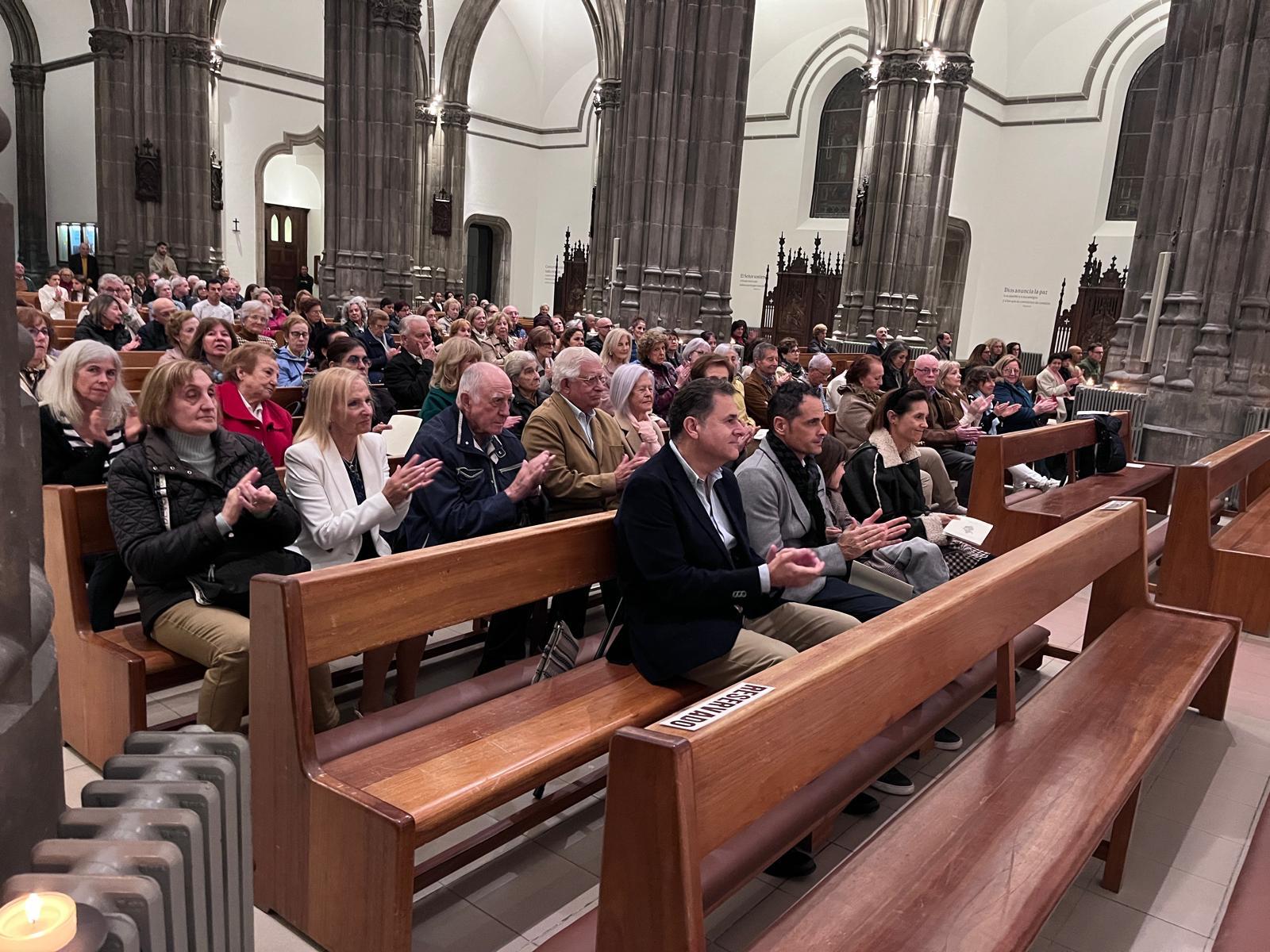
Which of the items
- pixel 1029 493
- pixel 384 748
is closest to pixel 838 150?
pixel 1029 493

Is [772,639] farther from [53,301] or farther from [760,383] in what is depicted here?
[53,301]

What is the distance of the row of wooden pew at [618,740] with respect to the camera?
1.65 m

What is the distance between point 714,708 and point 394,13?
14.8 metres

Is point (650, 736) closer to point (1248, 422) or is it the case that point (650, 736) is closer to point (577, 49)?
point (1248, 422)

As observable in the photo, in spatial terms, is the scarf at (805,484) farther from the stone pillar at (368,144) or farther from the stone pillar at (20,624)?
the stone pillar at (368,144)

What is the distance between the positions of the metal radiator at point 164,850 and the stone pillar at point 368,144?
1401cm

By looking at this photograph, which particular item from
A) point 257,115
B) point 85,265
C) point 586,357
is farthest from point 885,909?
point 257,115

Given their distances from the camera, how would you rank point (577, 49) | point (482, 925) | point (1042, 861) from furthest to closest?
point (577, 49) → point (482, 925) → point (1042, 861)

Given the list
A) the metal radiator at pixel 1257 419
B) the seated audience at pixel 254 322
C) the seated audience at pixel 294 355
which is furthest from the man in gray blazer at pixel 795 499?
the metal radiator at pixel 1257 419

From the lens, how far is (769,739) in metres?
1.76

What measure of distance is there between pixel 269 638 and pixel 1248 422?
29.1ft

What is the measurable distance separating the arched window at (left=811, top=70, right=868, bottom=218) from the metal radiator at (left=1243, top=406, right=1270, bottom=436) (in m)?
13.9

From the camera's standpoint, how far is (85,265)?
19.5 metres

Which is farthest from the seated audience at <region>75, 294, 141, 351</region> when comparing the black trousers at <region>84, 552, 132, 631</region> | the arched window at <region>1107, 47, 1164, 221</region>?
the arched window at <region>1107, 47, 1164, 221</region>
